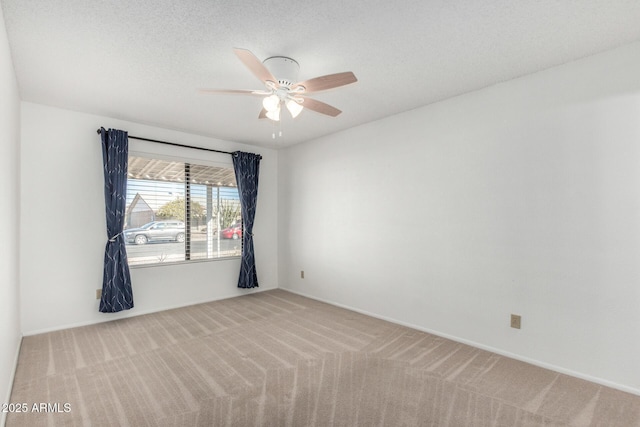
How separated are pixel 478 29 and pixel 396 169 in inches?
72.7

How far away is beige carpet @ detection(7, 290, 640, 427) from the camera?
6.57ft

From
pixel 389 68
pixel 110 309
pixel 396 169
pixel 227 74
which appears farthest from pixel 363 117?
pixel 110 309

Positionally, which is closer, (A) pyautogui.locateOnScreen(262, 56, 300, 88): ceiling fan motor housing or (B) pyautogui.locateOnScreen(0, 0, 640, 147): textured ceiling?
(B) pyautogui.locateOnScreen(0, 0, 640, 147): textured ceiling

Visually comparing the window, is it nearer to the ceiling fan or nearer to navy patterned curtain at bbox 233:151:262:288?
navy patterned curtain at bbox 233:151:262:288

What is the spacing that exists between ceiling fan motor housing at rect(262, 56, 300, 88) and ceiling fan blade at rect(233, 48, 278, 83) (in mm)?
162

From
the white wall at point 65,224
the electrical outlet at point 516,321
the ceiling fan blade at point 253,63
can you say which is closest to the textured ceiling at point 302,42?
the ceiling fan blade at point 253,63

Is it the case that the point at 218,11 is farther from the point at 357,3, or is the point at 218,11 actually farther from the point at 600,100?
the point at 600,100

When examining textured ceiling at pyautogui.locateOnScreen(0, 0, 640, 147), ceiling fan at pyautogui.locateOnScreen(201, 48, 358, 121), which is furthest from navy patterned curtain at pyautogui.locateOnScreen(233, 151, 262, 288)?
ceiling fan at pyautogui.locateOnScreen(201, 48, 358, 121)

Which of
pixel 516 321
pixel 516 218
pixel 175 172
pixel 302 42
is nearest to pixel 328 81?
pixel 302 42

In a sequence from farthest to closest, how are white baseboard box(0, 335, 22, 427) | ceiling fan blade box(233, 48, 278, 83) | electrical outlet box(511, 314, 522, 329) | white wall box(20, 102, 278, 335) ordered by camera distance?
white wall box(20, 102, 278, 335)
electrical outlet box(511, 314, 522, 329)
white baseboard box(0, 335, 22, 427)
ceiling fan blade box(233, 48, 278, 83)

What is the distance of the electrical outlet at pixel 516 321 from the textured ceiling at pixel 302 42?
2.17m

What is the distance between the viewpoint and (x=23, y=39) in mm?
2162

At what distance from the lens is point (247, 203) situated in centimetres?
506

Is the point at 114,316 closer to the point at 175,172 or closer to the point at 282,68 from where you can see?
the point at 175,172
